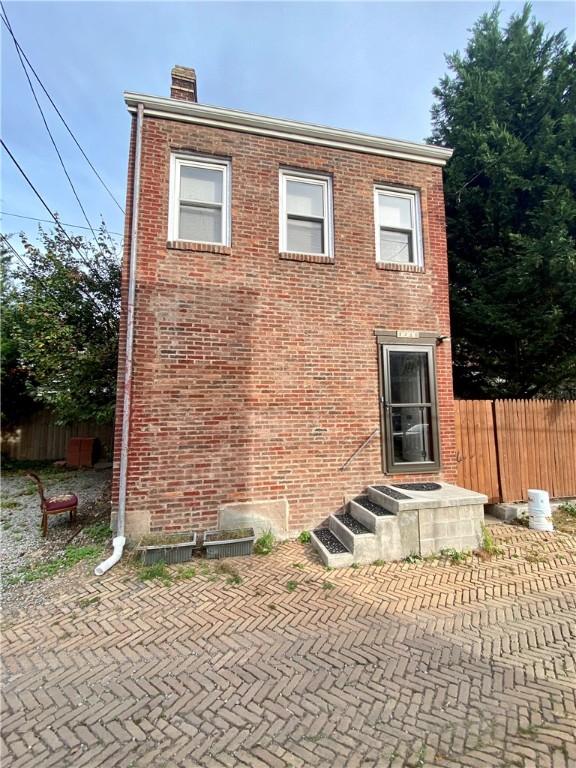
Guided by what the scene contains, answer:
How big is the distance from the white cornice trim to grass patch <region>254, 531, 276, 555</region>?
641cm

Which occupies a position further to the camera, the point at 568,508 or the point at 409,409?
the point at 568,508

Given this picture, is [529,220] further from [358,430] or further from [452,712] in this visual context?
[452,712]

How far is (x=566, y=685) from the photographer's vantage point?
262 cm

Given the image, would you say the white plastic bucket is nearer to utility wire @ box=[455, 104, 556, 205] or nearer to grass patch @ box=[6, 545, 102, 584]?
grass patch @ box=[6, 545, 102, 584]

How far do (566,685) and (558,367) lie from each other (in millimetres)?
7421

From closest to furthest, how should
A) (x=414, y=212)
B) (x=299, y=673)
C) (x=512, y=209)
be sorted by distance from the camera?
(x=299, y=673) → (x=414, y=212) → (x=512, y=209)

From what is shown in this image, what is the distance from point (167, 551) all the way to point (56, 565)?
146 cm

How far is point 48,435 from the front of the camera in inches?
534

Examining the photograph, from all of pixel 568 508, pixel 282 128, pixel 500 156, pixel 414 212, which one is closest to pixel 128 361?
pixel 282 128

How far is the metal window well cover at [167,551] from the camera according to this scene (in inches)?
177

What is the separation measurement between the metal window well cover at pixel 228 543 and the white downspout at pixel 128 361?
114 centimetres

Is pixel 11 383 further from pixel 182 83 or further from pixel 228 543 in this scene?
pixel 228 543

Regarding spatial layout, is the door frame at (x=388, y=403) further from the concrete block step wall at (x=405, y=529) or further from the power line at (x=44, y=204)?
the power line at (x=44, y=204)

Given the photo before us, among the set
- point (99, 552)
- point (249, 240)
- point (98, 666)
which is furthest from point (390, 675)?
point (249, 240)
